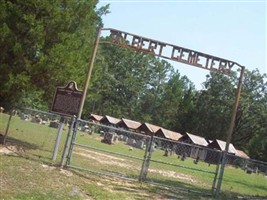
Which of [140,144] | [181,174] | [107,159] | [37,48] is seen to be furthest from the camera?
[140,144]

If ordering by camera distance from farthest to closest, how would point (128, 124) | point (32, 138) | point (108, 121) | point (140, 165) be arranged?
1. point (108, 121)
2. point (128, 124)
3. point (140, 165)
4. point (32, 138)

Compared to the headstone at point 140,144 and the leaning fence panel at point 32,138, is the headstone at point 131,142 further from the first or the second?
the leaning fence panel at point 32,138

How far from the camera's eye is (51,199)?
30.9ft

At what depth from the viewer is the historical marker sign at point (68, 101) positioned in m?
13.9

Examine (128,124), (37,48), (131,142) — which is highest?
(37,48)

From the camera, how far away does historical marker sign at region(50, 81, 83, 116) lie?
13922 millimetres

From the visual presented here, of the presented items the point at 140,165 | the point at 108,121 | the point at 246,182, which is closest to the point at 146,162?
the point at 140,165

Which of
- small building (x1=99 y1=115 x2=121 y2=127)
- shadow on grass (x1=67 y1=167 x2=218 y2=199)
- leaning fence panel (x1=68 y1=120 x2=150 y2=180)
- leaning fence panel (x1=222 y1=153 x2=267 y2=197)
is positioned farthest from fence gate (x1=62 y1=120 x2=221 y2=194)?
small building (x1=99 y1=115 x2=121 y2=127)

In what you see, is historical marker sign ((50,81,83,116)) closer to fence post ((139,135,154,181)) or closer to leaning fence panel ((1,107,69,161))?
leaning fence panel ((1,107,69,161))

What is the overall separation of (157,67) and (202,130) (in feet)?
78.4

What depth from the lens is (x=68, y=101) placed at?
1405 centimetres

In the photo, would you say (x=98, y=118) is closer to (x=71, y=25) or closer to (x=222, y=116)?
(x=222, y=116)

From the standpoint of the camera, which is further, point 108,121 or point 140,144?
point 108,121

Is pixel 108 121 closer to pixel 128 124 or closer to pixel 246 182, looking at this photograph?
pixel 128 124
